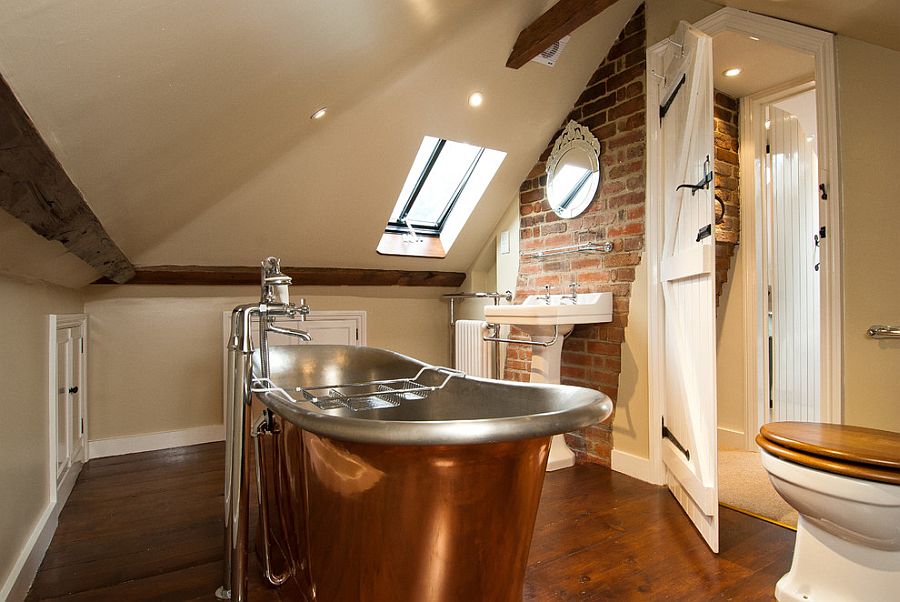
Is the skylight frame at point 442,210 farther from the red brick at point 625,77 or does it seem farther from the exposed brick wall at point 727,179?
the exposed brick wall at point 727,179

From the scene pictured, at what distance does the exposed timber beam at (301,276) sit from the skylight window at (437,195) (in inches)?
9.5

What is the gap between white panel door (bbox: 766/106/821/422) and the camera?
2.98 m

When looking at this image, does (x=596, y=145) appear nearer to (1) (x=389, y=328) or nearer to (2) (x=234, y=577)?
(1) (x=389, y=328)

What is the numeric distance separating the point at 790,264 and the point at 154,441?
396cm

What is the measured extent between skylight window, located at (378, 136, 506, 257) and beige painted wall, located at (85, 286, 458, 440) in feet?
3.02

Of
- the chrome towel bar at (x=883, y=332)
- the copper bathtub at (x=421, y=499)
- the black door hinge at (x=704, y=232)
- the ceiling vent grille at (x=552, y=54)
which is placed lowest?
the copper bathtub at (x=421, y=499)

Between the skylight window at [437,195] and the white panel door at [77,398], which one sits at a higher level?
the skylight window at [437,195]

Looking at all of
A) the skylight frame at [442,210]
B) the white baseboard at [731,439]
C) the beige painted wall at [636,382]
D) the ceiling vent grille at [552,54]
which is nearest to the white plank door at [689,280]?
the beige painted wall at [636,382]

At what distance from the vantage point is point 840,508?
1.40 m

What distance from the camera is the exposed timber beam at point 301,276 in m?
3.20

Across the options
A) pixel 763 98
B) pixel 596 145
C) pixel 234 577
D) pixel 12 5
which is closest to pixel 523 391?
pixel 234 577

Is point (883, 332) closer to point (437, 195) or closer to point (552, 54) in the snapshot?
point (552, 54)

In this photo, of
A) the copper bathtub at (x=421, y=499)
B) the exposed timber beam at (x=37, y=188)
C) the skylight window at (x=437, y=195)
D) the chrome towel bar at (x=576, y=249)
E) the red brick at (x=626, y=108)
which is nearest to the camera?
the exposed timber beam at (x=37, y=188)

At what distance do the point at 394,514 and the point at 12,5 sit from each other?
3.53ft
